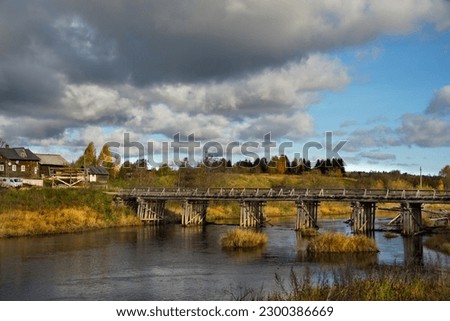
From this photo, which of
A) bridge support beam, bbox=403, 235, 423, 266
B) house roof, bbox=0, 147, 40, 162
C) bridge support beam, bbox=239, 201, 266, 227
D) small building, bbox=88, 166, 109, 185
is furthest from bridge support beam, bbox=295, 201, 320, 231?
house roof, bbox=0, 147, 40, 162

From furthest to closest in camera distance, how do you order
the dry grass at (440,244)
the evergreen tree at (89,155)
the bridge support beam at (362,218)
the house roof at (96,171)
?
1. the evergreen tree at (89,155)
2. the house roof at (96,171)
3. the bridge support beam at (362,218)
4. the dry grass at (440,244)

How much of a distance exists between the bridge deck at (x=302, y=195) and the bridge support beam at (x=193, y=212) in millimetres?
1340

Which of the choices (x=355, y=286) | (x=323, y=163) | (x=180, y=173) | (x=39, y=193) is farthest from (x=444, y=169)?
(x=355, y=286)

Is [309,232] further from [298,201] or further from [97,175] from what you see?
[97,175]

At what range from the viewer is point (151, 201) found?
7081cm

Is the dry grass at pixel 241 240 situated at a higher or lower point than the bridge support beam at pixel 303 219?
lower

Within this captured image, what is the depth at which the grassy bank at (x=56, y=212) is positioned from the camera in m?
52.7

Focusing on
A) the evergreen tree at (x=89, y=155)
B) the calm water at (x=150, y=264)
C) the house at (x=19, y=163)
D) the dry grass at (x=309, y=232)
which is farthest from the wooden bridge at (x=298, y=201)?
the evergreen tree at (x=89, y=155)

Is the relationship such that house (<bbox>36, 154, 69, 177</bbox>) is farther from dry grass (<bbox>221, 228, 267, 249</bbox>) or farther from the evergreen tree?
dry grass (<bbox>221, 228, 267, 249</bbox>)

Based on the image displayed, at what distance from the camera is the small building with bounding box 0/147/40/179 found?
79.8 m

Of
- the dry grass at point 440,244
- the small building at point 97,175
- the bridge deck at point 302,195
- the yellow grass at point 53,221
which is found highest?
the small building at point 97,175

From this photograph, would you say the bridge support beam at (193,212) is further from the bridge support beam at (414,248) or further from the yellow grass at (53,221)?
the bridge support beam at (414,248)

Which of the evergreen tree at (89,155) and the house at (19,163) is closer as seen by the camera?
the house at (19,163)

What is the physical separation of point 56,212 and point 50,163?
32.6m
